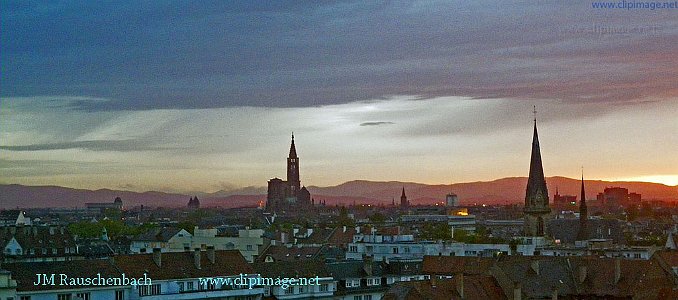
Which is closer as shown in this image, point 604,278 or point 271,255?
point 604,278

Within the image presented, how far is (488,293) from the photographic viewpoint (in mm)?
84188

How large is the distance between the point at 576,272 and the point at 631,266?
14.2ft

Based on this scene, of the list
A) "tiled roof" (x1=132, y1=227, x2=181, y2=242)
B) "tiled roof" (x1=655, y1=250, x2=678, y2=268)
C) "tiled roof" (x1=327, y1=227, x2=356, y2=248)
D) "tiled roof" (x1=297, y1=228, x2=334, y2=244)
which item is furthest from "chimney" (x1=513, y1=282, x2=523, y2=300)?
"tiled roof" (x1=297, y1=228, x2=334, y2=244)

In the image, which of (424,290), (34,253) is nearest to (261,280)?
(424,290)

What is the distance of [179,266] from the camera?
85375 millimetres

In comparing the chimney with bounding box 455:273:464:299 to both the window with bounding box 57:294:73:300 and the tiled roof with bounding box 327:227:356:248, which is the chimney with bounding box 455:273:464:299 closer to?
the window with bounding box 57:294:73:300

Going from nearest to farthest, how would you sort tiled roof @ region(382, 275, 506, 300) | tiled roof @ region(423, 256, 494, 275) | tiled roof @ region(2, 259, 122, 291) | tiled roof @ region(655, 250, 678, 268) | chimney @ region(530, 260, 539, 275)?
tiled roof @ region(2, 259, 122, 291), tiled roof @ region(382, 275, 506, 300), chimney @ region(530, 260, 539, 275), tiled roof @ region(423, 256, 494, 275), tiled roof @ region(655, 250, 678, 268)

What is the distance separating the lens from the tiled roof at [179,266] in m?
82.9

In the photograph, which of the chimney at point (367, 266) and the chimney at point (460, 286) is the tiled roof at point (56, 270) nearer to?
the chimney at point (460, 286)

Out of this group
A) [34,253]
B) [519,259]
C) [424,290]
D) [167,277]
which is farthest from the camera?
[34,253]

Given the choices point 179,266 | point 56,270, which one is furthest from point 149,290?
→ point 56,270

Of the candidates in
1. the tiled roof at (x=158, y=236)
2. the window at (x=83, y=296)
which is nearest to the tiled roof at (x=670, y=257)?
the window at (x=83, y=296)

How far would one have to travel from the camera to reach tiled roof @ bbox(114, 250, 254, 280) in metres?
82.9

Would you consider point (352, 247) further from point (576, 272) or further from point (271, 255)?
point (576, 272)
